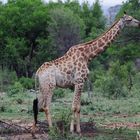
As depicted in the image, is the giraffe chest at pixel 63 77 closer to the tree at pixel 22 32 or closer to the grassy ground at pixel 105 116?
the grassy ground at pixel 105 116

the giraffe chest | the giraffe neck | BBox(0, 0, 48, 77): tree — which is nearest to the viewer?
the giraffe chest

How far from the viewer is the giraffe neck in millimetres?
11250

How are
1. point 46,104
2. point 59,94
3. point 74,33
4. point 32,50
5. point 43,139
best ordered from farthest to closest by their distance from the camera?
point 32,50 < point 74,33 < point 59,94 < point 46,104 < point 43,139

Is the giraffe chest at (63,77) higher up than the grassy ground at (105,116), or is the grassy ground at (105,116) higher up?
the giraffe chest at (63,77)

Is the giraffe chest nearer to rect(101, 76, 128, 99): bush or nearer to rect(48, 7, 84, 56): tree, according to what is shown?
rect(101, 76, 128, 99): bush

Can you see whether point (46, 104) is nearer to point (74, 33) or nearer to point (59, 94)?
point (59, 94)

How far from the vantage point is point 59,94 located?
834 inches

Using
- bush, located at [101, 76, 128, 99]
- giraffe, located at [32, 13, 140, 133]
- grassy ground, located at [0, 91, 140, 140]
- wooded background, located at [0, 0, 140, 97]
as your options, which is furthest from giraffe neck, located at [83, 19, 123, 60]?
wooded background, located at [0, 0, 140, 97]

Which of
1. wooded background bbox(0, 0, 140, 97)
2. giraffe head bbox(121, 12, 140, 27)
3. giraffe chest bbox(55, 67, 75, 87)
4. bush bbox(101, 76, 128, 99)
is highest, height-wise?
wooded background bbox(0, 0, 140, 97)

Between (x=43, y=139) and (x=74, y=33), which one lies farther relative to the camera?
(x=74, y=33)

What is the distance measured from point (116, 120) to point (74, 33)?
82.2ft

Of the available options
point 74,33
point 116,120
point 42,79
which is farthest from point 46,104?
point 74,33

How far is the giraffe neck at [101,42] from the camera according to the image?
1125cm

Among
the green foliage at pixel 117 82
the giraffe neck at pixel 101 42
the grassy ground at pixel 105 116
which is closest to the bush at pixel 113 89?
the green foliage at pixel 117 82
